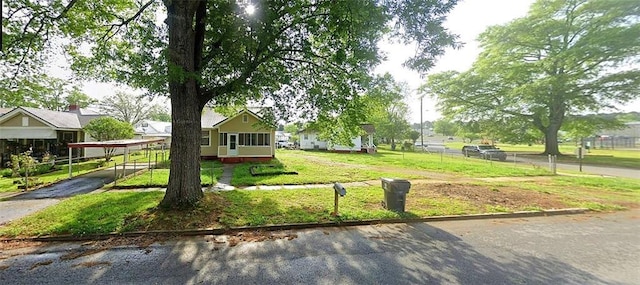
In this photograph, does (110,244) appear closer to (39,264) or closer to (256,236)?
(39,264)

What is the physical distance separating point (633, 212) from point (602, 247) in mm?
4273

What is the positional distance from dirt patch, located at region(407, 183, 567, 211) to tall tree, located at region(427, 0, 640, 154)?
62.5 feet

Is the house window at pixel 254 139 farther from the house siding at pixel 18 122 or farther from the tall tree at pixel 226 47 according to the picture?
the house siding at pixel 18 122

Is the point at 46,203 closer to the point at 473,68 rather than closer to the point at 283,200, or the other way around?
the point at 283,200

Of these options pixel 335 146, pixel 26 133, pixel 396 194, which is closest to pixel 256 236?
pixel 396 194

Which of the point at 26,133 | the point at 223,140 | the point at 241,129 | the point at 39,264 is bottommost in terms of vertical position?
the point at 39,264

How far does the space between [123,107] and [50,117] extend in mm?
29213

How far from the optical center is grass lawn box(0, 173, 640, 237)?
5.83 meters

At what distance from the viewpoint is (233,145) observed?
64.4 ft

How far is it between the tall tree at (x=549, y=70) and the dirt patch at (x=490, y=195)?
19048 millimetres

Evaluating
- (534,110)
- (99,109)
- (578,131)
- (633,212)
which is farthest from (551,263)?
(99,109)

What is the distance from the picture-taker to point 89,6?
26.5ft

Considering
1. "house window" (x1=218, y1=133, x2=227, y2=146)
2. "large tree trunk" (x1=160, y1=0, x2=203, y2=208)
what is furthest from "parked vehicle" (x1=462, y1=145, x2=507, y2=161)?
"large tree trunk" (x1=160, y1=0, x2=203, y2=208)

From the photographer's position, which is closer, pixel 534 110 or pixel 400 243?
pixel 400 243
